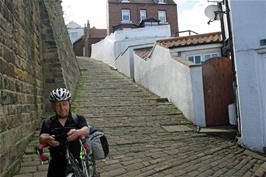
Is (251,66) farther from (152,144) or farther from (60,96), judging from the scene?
(60,96)

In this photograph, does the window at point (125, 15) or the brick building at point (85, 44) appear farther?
the window at point (125, 15)

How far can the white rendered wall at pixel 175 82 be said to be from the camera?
12156mm

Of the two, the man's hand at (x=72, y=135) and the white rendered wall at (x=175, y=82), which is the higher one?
the white rendered wall at (x=175, y=82)

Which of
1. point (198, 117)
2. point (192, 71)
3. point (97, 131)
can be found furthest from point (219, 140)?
point (97, 131)

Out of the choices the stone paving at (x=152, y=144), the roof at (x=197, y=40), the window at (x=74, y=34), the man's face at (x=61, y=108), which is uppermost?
the window at (x=74, y=34)

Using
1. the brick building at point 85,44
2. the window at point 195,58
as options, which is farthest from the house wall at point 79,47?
the window at point 195,58

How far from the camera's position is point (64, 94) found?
3.66 meters

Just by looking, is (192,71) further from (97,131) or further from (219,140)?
(97,131)

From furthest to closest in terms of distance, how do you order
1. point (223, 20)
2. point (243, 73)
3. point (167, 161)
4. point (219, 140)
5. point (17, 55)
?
1. point (223, 20)
2. point (219, 140)
3. point (243, 73)
4. point (167, 161)
5. point (17, 55)

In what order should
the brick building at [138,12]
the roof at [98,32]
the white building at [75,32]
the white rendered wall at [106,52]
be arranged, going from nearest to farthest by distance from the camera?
the white rendered wall at [106,52] → the brick building at [138,12] → the white building at [75,32] → the roof at [98,32]

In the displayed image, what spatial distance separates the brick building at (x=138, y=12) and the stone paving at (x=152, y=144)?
2693cm

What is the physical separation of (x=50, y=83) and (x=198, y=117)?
507 cm

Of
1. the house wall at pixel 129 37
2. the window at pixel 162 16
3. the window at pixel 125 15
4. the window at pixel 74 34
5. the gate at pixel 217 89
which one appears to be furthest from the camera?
the window at pixel 74 34

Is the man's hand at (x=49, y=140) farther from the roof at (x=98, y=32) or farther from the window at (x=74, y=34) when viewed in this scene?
the window at (x=74, y=34)
